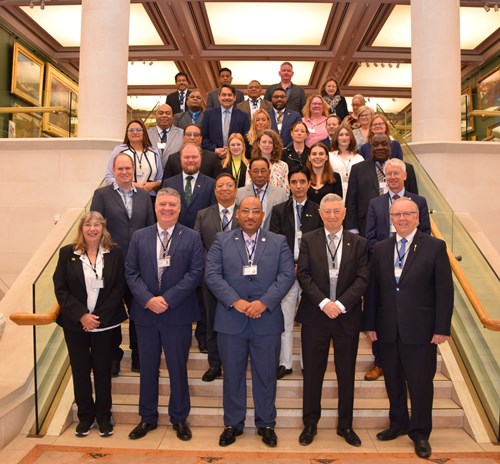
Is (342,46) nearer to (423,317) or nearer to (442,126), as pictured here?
(442,126)

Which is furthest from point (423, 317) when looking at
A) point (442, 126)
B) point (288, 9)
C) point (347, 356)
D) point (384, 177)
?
point (288, 9)

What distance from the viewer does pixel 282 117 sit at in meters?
6.88

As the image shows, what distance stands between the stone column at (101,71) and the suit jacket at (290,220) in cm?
449

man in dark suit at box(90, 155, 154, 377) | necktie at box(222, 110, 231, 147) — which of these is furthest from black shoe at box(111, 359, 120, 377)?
necktie at box(222, 110, 231, 147)

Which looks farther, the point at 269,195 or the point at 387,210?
the point at 269,195

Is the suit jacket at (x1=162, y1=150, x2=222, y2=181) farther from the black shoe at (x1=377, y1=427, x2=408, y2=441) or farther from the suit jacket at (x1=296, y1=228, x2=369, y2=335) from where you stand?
the black shoe at (x1=377, y1=427, x2=408, y2=441)

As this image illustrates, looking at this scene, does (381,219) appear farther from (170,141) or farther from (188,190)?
(170,141)

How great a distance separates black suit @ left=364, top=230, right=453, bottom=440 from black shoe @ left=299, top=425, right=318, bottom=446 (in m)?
0.67

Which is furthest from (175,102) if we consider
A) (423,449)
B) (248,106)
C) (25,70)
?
(25,70)

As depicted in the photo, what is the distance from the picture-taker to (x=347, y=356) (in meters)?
4.07

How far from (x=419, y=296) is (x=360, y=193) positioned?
5.16ft

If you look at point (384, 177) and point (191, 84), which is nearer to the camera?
point (384, 177)

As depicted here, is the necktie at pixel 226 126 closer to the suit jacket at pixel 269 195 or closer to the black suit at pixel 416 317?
the suit jacket at pixel 269 195

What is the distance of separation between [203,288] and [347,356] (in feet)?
4.58
